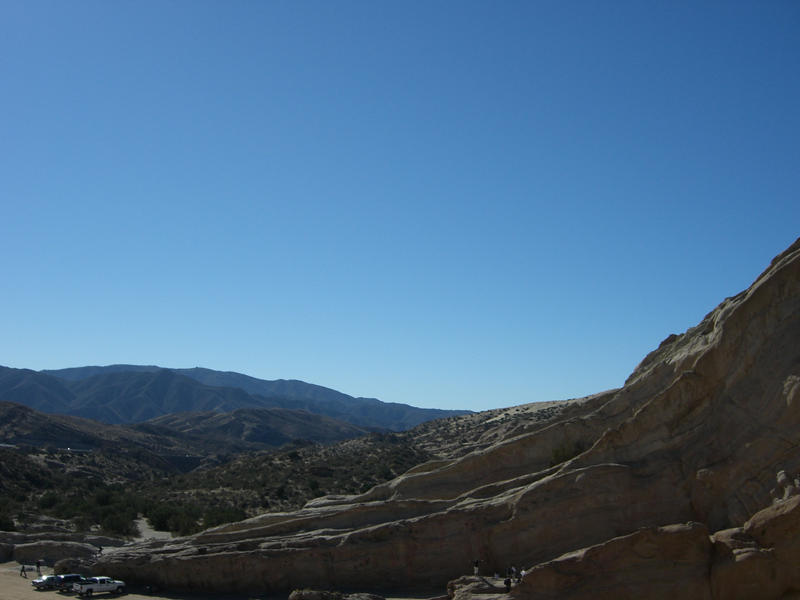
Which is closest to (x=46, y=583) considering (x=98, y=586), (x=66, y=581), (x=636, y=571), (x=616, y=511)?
(x=66, y=581)

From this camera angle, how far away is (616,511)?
63.9 ft

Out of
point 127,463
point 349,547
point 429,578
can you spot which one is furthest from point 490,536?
point 127,463

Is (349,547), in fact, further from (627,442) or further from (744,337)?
(744,337)

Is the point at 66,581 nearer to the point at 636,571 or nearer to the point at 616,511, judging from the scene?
the point at 616,511

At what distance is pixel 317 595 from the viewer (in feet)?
66.8

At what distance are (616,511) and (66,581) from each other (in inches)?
761

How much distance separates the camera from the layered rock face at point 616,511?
16500mm

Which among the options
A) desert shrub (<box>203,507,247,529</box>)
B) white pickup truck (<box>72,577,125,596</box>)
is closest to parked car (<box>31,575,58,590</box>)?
white pickup truck (<box>72,577,125,596</box>)

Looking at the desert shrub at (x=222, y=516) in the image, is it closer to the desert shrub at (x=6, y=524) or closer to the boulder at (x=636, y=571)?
the desert shrub at (x=6, y=524)

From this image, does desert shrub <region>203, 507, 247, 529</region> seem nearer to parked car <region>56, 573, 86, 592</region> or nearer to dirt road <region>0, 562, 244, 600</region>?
dirt road <region>0, 562, 244, 600</region>

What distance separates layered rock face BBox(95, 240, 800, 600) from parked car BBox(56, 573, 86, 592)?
3.11 feet

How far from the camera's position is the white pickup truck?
2448 cm

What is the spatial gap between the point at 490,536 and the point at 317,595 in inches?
208

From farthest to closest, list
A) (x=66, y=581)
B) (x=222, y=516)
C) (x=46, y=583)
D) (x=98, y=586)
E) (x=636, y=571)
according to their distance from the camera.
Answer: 1. (x=222, y=516)
2. (x=46, y=583)
3. (x=66, y=581)
4. (x=98, y=586)
5. (x=636, y=571)
